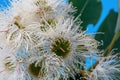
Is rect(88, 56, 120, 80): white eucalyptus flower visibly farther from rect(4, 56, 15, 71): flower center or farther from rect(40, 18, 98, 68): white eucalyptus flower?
rect(4, 56, 15, 71): flower center

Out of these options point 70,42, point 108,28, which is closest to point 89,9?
point 108,28

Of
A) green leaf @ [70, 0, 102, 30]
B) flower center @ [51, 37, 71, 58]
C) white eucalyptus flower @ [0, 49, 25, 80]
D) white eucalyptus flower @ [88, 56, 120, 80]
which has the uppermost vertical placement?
green leaf @ [70, 0, 102, 30]

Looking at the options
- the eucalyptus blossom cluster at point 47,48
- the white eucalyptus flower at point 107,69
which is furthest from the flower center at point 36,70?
the white eucalyptus flower at point 107,69

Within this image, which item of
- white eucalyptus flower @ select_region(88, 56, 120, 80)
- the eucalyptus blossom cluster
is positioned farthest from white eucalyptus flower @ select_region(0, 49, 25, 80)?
white eucalyptus flower @ select_region(88, 56, 120, 80)

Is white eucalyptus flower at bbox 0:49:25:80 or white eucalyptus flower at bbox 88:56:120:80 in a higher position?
white eucalyptus flower at bbox 0:49:25:80

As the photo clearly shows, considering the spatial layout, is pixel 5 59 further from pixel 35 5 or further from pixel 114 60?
pixel 114 60

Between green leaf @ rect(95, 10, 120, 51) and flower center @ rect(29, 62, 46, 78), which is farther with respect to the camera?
green leaf @ rect(95, 10, 120, 51)

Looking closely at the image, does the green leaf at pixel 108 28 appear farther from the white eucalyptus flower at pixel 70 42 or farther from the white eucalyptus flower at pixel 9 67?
the white eucalyptus flower at pixel 9 67
